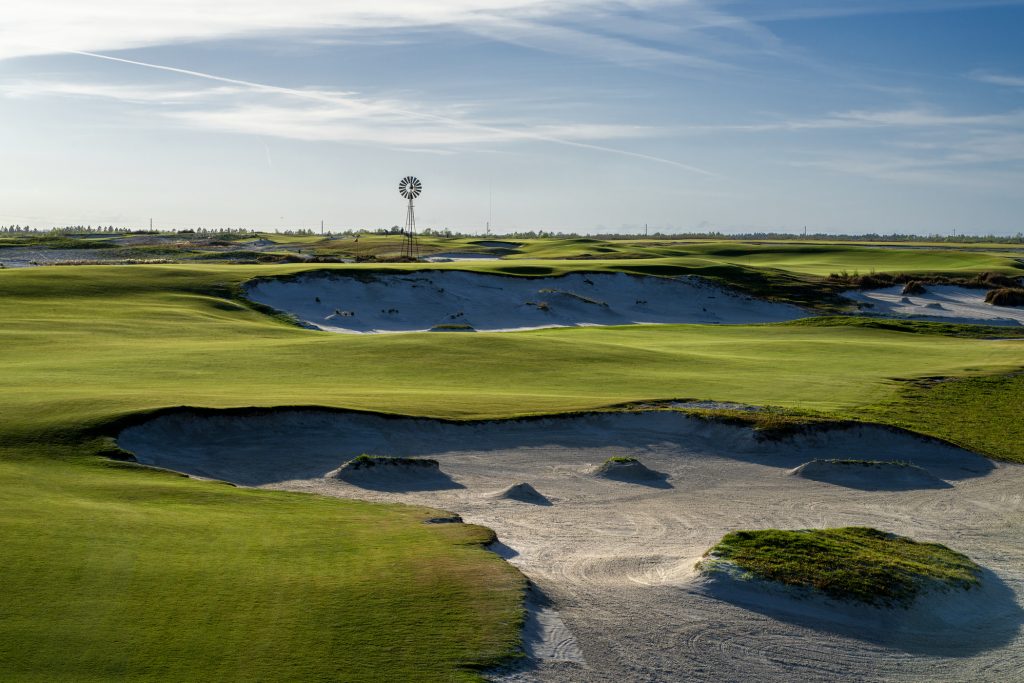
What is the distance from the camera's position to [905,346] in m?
47.2

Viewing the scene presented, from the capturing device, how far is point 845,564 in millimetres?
15078

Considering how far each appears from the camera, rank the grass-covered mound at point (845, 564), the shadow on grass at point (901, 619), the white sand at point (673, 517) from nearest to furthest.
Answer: the white sand at point (673, 517) → the shadow on grass at point (901, 619) → the grass-covered mound at point (845, 564)

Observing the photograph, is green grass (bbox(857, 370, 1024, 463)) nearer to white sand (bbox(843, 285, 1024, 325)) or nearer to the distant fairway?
the distant fairway

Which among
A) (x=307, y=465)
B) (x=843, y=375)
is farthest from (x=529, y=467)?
(x=843, y=375)

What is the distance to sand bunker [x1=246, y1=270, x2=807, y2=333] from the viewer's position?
192ft

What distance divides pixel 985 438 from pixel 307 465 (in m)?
19.1

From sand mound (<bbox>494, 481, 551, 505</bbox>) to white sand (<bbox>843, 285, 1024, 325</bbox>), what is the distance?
5195 centimetres

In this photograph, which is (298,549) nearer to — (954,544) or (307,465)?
(307,465)

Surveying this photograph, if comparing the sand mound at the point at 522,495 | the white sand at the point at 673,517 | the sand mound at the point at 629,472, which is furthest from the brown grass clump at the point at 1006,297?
the sand mound at the point at 522,495

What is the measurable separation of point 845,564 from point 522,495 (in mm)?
7595

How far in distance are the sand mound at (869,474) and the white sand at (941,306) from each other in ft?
148

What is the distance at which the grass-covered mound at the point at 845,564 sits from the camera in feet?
47.3

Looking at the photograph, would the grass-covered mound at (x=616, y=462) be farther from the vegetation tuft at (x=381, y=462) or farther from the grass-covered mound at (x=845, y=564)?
the grass-covered mound at (x=845, y=564)

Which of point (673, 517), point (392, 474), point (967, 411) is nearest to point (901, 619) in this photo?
point (673, 517)
